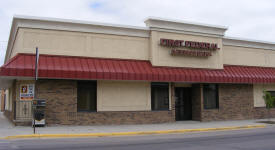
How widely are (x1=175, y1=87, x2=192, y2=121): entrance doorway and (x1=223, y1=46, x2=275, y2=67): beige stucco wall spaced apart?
3.75m

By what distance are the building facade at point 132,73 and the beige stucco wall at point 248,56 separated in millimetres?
77

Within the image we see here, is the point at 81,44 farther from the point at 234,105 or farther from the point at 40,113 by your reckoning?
the point at 234,105

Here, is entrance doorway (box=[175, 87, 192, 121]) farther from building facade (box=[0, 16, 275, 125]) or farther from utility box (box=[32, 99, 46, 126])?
utility box (box=[32, 99, 46, 126])

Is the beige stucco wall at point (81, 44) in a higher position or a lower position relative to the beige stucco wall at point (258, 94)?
higher

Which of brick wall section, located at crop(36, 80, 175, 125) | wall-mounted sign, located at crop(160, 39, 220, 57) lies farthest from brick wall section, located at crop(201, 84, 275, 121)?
brick wall section, located at crop(36, 80, 175, 125)

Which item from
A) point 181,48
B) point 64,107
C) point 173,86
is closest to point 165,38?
point 181,48

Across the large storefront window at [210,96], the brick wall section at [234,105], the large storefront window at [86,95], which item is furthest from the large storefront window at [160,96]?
the large storefront window at [86,95]

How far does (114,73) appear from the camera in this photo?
56.5 feet

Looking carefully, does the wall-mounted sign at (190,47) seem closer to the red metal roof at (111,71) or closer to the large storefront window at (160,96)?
the red metal roof at (111,71)

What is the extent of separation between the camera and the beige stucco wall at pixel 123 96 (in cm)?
1792

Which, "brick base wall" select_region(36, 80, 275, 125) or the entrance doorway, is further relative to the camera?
the entrance doorway

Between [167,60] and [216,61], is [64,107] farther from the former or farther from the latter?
[216,61]

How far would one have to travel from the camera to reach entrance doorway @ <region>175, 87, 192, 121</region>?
2153 centimetres

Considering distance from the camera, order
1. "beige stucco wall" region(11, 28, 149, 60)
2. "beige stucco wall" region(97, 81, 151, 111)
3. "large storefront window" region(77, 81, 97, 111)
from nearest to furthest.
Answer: "beige stucco wall" region(11, 28, 149, 60)
"large storefront window" region(77, 81, 97, 111)
"beige stucco wall" region(97, 81, 151, 111)
